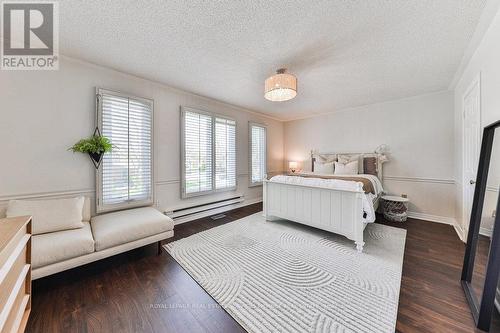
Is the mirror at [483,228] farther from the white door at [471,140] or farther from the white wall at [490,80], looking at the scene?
the white door at [471,140]

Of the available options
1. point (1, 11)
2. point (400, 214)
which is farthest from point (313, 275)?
point (1, 11)

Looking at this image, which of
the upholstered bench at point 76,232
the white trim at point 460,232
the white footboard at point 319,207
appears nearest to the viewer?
the upholstered bench at point 76,232

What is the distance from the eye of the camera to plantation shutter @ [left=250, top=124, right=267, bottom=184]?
5.00 metres

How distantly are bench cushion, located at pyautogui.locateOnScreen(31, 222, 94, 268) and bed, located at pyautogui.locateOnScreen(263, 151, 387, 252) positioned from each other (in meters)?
2.63

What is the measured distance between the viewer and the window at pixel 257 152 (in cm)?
496

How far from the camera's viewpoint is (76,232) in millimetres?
1979

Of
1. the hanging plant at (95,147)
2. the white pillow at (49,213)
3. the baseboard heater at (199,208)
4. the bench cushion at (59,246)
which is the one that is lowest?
the baseboard heater at (199,208)

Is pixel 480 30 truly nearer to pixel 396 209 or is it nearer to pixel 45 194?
pixel 396 209

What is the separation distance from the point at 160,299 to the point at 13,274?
98 cm

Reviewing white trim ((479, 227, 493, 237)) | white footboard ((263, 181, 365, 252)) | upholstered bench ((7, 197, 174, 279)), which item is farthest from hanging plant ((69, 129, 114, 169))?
white trim ((479, 227, 493, 237))

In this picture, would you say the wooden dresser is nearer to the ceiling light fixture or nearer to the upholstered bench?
the upholstered bench

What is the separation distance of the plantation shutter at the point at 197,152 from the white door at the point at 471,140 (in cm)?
397

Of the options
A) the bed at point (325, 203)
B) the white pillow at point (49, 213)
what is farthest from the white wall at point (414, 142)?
the white pillow at point (49, 213)

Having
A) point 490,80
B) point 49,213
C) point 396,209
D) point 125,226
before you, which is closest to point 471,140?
point 490,80
